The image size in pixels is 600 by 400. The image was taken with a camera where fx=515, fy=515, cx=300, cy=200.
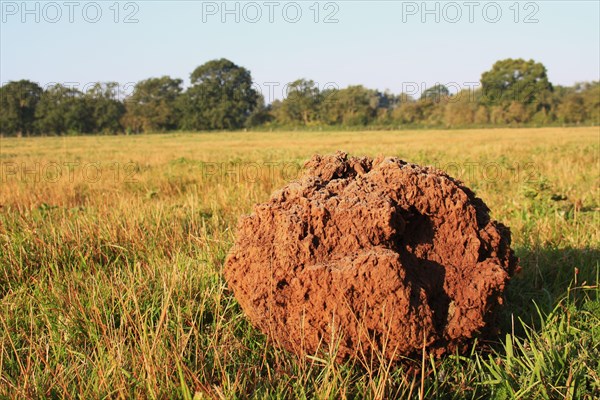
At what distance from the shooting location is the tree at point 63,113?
7206 centimetres

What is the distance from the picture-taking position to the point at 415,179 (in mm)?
2660

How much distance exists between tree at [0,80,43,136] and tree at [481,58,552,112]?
5864cm

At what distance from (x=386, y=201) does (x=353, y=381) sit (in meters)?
0.83

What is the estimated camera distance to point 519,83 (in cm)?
7069

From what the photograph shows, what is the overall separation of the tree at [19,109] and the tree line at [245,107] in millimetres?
120

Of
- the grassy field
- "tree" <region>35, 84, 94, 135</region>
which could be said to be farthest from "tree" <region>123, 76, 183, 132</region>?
the grassy field

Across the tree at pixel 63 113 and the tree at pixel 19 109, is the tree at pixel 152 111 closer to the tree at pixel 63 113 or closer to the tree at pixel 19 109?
the tree at pixel 63 113

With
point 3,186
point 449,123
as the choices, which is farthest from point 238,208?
point 449,123

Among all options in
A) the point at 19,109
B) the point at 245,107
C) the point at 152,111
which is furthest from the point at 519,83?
the point at 19,109

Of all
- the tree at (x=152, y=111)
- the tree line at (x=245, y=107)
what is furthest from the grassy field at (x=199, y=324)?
the tree at (x=152, y=111)

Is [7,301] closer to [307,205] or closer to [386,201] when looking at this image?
[307,205]

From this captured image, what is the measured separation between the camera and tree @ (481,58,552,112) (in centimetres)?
6508

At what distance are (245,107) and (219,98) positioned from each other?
262 inches

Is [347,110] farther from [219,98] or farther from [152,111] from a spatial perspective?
[152,111]
